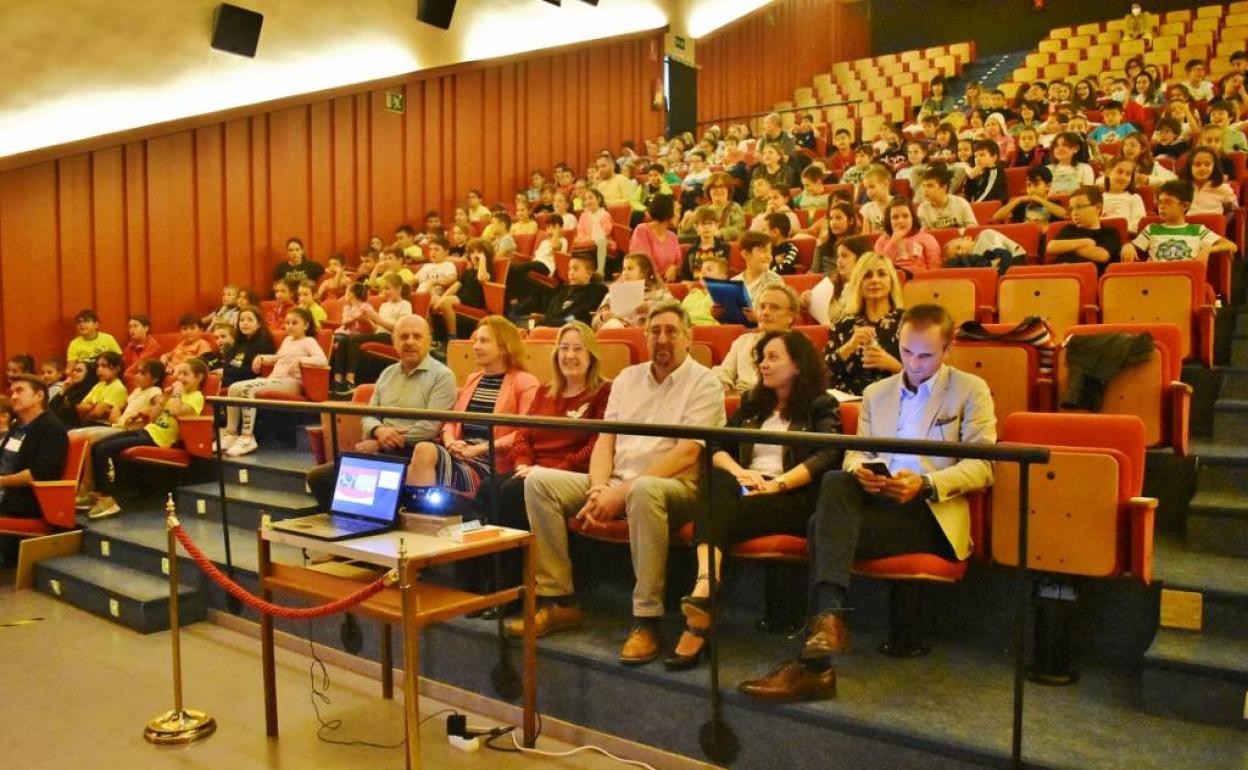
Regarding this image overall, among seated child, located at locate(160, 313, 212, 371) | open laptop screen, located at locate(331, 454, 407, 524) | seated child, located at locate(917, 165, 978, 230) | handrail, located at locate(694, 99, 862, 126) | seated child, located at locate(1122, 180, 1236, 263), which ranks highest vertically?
handrail, located at locate(694, 99, 862, 126)

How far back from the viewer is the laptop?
268 centimetres

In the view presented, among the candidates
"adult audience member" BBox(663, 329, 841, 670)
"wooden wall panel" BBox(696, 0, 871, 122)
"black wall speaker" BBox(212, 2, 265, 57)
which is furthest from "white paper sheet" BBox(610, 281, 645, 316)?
"wooden wall panel" BBox(696, 0, 871, 122)

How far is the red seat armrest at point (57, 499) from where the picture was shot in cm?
474

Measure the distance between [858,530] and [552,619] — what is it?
3.09 ft

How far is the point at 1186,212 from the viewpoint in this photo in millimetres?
4633

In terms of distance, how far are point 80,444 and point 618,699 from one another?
3530 mm

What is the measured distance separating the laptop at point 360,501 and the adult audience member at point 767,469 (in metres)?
0.82

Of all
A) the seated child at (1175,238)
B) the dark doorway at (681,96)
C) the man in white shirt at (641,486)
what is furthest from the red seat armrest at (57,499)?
the dark doorway at (681,96)

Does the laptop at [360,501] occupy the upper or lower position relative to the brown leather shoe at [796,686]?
upper

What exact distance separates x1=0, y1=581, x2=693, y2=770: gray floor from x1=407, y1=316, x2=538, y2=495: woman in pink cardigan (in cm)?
71

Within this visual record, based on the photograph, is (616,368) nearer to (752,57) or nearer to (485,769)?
(485,769)

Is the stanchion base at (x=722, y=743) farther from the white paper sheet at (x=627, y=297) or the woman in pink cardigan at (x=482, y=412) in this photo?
the white paper sheet at (x=627, y=297)

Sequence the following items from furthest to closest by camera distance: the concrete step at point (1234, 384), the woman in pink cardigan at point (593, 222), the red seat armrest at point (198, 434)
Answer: the woman in pink cardigan at point (593, 222)
the red seat armrest at point (198, 434)
the concrete step at point (1234, 384)

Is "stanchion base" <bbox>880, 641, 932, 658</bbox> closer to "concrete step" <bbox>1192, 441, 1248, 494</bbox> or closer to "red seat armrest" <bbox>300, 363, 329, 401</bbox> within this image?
"concrete step" <bbox>1192, 441, 1248, 494</bbox>
